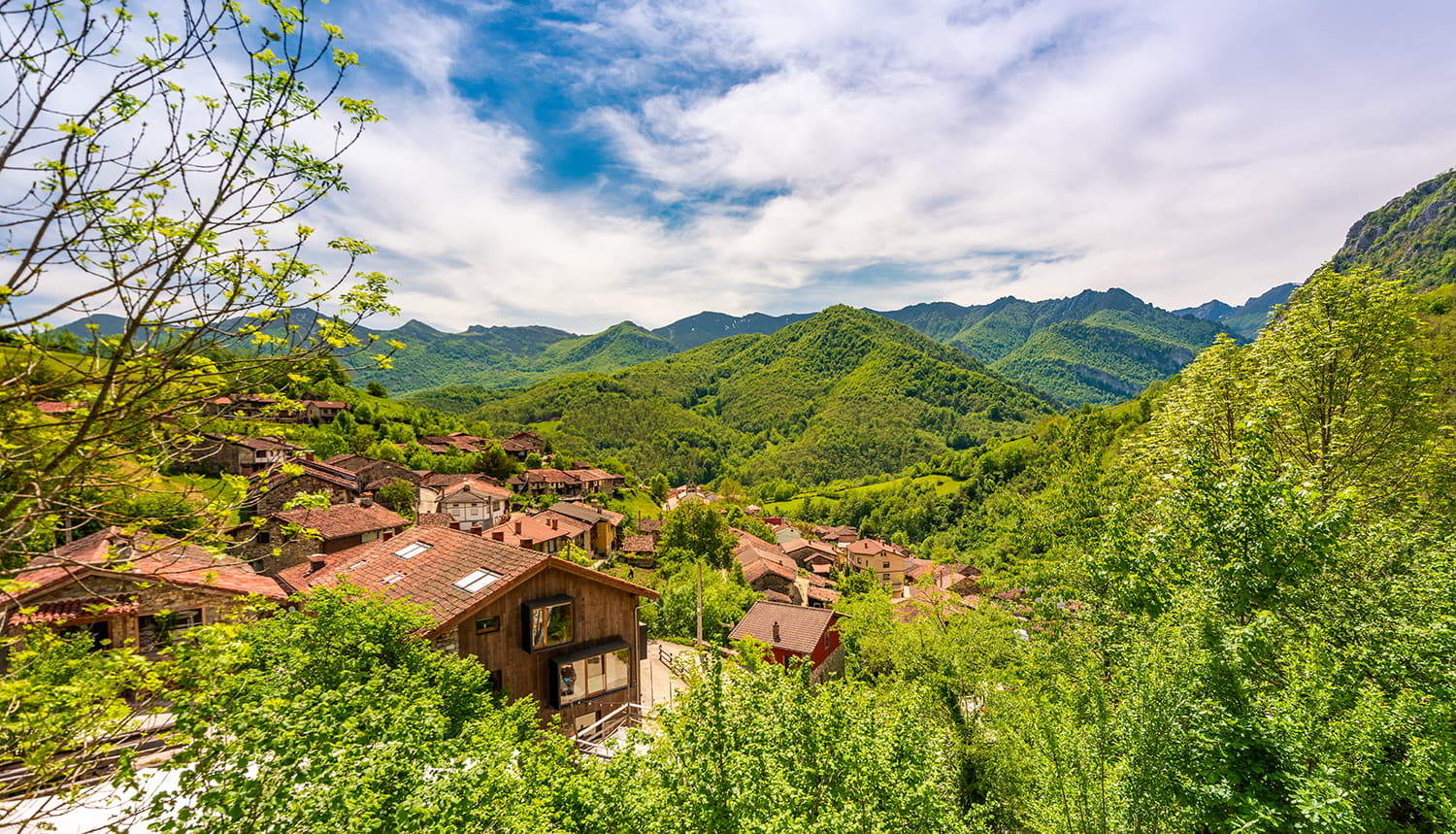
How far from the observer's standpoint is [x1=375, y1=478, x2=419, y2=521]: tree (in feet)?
151

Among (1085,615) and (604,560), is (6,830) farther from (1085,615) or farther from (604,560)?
(604,560)

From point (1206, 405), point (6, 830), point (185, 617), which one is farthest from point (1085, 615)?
point (185, 617)

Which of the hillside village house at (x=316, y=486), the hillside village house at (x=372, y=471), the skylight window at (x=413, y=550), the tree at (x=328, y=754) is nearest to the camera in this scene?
the tree at (x=328, y=754)

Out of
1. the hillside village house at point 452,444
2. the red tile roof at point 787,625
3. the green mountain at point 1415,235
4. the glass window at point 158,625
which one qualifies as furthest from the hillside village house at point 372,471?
the green mountain at point 1415,235

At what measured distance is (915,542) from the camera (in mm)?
109938

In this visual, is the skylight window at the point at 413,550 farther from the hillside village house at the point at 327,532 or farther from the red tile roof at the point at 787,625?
the red tile roof at the point at 787,625

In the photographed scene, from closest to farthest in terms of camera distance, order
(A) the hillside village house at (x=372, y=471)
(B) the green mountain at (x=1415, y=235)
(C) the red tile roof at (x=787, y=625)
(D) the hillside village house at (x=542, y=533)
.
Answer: (C) the red tile roof at (x=787, y=625) → (D) the hillside village house at (x=542, y=533) → (A) the hillside village house at (x=372, y=471) → (B) the green mountain at (x=1415, y=235)

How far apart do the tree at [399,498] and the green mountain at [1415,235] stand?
16410cm

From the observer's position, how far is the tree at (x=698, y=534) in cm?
4928

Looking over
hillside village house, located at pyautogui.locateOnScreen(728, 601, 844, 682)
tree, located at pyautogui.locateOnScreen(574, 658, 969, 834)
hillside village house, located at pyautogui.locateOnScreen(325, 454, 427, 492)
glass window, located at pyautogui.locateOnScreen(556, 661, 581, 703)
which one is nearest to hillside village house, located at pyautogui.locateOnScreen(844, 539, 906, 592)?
hillside village house, located at pyautogui.locateOnScreen(728, 601, 844, 682)

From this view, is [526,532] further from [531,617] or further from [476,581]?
[531,617]

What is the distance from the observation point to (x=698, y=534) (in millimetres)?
49469

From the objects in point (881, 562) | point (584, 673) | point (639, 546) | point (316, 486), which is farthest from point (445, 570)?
point (881, 562)

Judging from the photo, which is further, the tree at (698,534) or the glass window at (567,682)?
the tree at (698,534)
